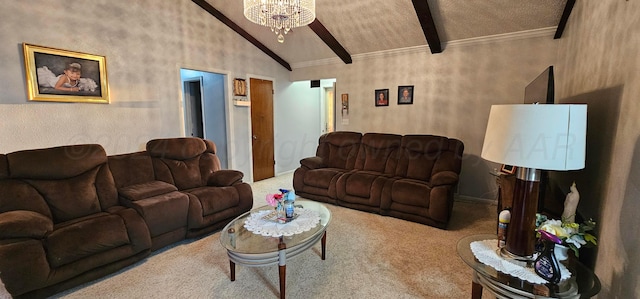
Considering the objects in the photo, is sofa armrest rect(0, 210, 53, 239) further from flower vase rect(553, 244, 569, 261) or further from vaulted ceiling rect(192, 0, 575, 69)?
vaulted ceiling rect(192, 0, 575, 69)

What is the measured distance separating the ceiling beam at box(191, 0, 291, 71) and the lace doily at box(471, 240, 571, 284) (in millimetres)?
4572

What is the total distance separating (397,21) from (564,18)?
182 centimetres

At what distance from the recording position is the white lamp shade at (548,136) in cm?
117

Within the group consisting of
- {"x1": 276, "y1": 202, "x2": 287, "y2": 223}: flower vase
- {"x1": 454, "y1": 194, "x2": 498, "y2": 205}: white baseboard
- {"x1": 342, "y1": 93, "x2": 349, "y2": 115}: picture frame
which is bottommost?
{"x1": 454, "y1": 194, "x2": 498, "y2": 205}: white baseboard

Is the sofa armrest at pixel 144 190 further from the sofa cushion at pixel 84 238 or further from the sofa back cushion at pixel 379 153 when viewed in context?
the sofa back cushion at pixel 379 153

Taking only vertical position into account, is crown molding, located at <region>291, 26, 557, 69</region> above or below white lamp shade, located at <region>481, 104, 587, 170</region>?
above

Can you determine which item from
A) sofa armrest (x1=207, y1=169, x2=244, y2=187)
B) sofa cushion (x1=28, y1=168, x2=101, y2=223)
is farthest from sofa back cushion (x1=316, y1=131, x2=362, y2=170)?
sofa cushion (x1=28, y1=168, x2=101, y2=223)

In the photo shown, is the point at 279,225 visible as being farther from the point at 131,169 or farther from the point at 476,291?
the point at 131,169

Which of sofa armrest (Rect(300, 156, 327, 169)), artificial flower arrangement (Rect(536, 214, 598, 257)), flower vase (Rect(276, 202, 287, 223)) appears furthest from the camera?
sofa armrest (Rect(300, 156, 327, 169))

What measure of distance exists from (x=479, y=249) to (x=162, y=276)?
231 centimetres

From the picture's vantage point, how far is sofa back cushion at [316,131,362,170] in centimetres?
442

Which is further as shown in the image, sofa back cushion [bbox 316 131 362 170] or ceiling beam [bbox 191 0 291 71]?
sofa back cushion [bbox 316 131 362 170]

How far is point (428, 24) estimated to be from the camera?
11.5ft

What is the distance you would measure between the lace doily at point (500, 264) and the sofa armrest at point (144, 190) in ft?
9.01
